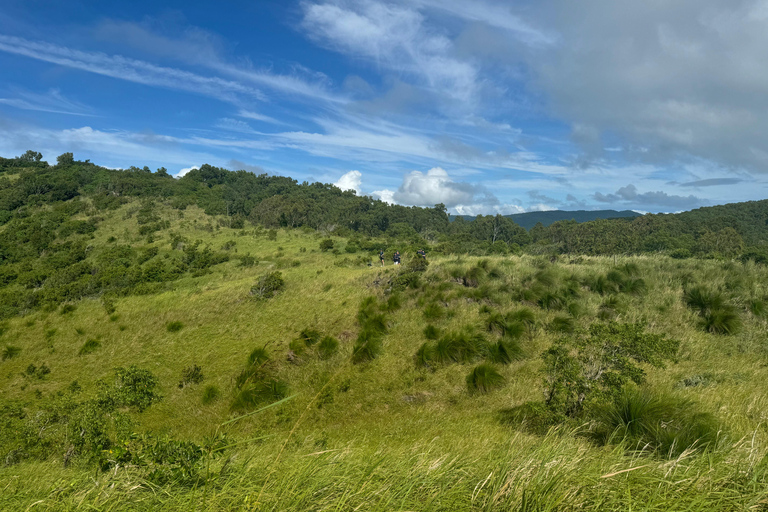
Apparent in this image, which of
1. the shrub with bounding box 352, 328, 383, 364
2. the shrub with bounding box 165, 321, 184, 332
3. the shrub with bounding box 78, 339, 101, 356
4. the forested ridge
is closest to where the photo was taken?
the shrub with bounding box 352, 328, 383, 364

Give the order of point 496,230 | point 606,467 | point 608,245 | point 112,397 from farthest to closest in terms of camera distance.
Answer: point 496,230 → point 608,245 → point 112,397 → point 606,467

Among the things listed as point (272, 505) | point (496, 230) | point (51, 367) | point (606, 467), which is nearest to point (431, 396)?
point (606, 467)

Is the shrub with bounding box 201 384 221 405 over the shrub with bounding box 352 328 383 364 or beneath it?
beneath

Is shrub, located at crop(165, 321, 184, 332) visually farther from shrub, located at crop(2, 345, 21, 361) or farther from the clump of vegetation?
the clump of vegetation

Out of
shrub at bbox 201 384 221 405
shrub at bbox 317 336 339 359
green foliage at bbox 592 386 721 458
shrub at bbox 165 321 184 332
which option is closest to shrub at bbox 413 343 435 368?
shrub at bbox 317 336 339 359

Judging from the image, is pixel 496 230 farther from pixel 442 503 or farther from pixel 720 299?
pixel 442 503

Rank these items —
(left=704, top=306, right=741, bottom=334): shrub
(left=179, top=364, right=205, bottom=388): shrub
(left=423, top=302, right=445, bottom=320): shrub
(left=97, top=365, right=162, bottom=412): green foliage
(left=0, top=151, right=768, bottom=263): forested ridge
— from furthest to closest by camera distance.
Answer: (left=0, top=151, right=768, bottom=263): forested ridge → (left=423, top=302, right=445, bottom=320): shrub → (left=179, top=364, right=205, bottom=388): shrub → (left=97, top=365, right=162, bottom=412): green foliage → (left=704, top=306, right=741, bottom=334): shrub

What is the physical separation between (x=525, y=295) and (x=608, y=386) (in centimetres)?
640

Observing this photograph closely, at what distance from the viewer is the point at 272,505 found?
183cm

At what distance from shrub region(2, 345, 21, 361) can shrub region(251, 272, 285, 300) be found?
31.0 feet

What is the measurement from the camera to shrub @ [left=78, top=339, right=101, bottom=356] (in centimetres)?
1358

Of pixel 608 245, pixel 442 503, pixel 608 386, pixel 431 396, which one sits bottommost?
pixel 431 396

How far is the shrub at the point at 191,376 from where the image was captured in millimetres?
10523

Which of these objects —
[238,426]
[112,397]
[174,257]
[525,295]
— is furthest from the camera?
[174,257]
